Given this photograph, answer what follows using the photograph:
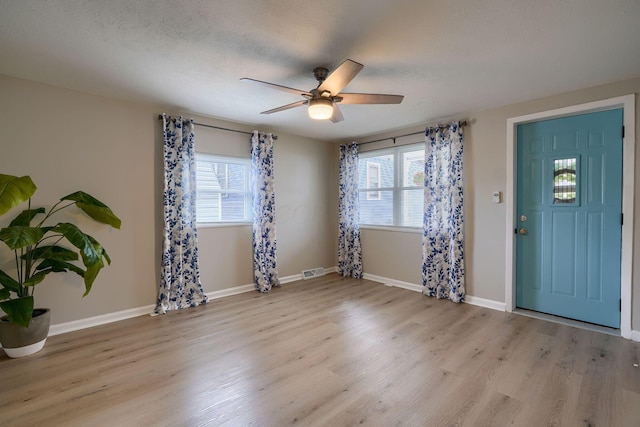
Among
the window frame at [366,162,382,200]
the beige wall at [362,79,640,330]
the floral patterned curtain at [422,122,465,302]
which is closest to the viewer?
A: the beige wall at [362,79,640,330]

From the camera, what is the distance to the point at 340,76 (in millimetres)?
2107

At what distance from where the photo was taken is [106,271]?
321 cm

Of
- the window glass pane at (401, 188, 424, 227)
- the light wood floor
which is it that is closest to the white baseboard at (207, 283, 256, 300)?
the light wood floor

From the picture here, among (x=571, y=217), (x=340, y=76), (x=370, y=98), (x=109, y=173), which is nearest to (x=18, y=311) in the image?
(x=109, y=173)

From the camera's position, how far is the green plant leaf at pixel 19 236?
7.12 feet

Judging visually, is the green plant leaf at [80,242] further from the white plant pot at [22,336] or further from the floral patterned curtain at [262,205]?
the floral patterned curtain at [262,205]

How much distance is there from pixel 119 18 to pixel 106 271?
8.36 ft

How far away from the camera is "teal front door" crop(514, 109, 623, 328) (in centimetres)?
291

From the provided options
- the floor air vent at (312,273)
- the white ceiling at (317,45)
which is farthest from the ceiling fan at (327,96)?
the floor air vent at (312,273)

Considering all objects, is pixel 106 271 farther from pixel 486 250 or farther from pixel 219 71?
pixel 486 250

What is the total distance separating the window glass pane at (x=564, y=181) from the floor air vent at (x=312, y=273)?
11.5 ft

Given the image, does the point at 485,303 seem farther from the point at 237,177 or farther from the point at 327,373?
the point at 237,177

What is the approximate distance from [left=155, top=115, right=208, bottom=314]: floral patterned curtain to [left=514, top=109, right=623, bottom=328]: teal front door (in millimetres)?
3984

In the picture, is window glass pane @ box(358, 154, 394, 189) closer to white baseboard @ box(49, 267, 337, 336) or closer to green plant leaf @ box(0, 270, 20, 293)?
white baseboard @ box(49, 267, 337, 336)
